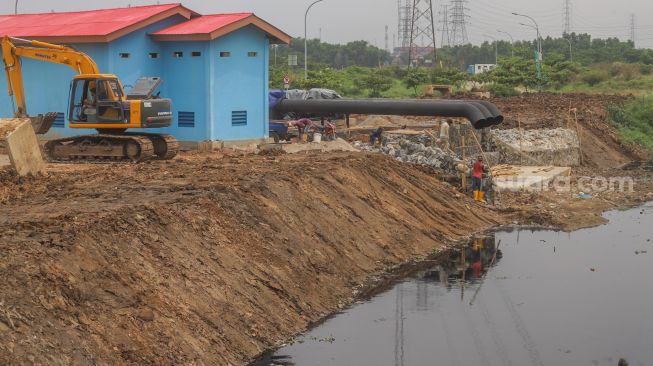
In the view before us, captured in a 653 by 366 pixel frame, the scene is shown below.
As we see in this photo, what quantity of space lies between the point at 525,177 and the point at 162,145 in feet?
48.7

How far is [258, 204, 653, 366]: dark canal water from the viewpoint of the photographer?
1727cm

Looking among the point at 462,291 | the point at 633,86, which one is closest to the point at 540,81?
the point at 633,86

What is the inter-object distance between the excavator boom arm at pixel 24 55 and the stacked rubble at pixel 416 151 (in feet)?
40.2

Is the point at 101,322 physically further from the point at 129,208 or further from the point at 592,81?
the point at 592,81

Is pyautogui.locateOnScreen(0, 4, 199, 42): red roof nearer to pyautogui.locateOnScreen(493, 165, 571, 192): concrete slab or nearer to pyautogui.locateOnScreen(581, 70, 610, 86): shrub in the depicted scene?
pyautogui.locateOnScreen(493, 165, 571, 192): concrete slab

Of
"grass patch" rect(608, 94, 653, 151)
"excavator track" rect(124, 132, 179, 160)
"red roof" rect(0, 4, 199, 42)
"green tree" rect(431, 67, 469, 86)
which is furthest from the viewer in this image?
"green tree" rect(431, 67, 469, 86)

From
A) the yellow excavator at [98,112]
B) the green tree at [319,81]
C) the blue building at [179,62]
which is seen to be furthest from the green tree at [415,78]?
the yellow excavator at [98,112]

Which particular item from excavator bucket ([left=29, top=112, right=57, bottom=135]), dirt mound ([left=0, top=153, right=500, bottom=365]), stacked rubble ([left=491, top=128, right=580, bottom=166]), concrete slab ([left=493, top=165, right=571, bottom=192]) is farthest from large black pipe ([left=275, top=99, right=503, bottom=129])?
excavator bucket ([left=29, top=112, right=57, bottom=135])

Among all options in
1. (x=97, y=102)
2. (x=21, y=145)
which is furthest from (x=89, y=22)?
(x=21, y=145)

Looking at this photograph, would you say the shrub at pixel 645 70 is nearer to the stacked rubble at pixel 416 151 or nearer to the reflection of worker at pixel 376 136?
the reflection of worker at pixel 376 136

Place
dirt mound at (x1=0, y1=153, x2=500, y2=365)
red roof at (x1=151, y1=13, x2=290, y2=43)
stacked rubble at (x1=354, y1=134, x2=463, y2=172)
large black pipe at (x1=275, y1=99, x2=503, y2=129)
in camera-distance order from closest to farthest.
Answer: dirt mound at (x1=0, y1=153, x2=500, y2=365), red roof at (x1=151, y1=13, x2=290, y2=43), stacked rubble at (x1=354, y1=134, x2=463, y2=172), large black pipe at (x1=275, y1=99, x2=503, y2=129)

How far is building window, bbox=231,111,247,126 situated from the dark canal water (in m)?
11.5

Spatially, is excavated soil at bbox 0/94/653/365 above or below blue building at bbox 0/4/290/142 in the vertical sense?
below

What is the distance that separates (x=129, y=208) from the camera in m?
19.0
